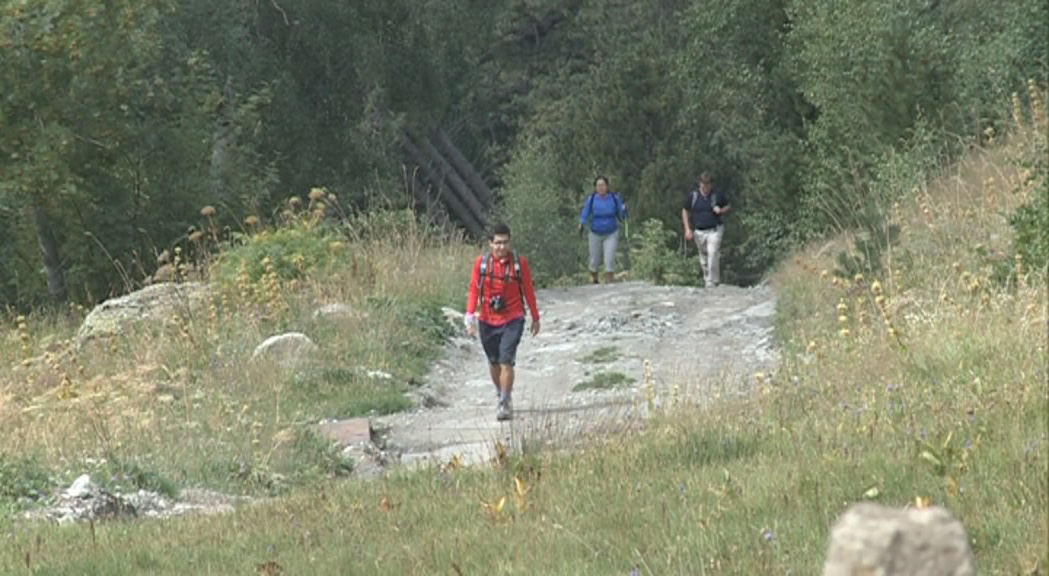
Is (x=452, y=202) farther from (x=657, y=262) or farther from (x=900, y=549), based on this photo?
(x=900, y=549)

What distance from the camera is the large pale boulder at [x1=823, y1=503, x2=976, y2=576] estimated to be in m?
2.19

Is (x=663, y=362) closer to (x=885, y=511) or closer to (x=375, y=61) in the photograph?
(x=885, y=511)

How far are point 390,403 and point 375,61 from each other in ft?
82.2

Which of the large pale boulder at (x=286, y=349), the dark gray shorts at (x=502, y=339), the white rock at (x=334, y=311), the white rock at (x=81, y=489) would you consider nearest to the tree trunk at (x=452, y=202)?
the white rock at (x=334, y=311)

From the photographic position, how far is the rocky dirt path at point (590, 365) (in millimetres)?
10891

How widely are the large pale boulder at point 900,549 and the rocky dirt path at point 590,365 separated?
6.80m

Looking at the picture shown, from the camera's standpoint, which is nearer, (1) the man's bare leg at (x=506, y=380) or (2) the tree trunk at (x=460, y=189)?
(1) the man's bare leg at (x=506, y=380)

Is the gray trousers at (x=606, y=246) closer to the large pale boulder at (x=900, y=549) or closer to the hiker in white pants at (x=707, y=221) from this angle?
the hiker in white pants at (x=707, y=221)

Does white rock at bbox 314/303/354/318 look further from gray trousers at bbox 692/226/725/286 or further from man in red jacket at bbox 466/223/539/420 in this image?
gray trousers at bbox 692/226/725/286

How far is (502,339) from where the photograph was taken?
43.0ft

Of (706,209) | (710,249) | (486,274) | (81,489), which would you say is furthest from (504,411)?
(710,249)

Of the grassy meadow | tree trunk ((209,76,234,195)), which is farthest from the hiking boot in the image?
A: tree trunk ((209,76,234,195))

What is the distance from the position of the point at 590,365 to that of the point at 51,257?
13296mm

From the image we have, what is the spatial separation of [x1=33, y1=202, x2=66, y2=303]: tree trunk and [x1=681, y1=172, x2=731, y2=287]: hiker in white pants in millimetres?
10229
